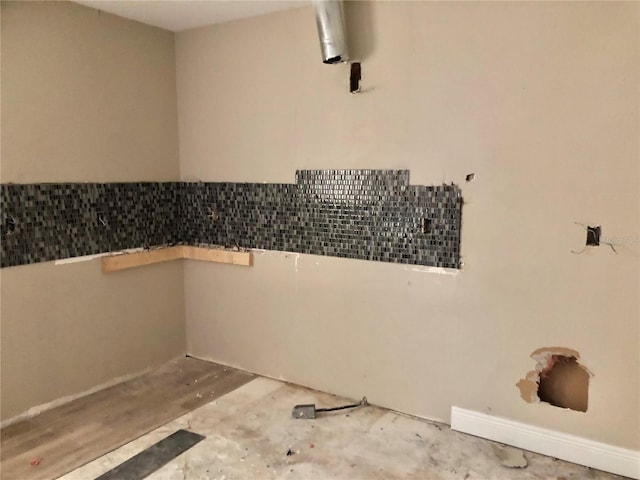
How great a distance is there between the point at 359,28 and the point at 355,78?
10.6 inches

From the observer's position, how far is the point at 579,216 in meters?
2.24

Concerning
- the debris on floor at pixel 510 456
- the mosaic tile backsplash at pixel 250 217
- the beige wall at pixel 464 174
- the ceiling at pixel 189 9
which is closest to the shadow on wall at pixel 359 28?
the beige wall at pixel 464 174

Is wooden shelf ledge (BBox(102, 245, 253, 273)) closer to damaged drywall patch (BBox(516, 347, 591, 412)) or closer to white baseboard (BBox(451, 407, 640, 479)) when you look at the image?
white baseboard (BBox(451, 407, 640, 479))

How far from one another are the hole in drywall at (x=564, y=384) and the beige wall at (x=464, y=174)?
40 millimetres

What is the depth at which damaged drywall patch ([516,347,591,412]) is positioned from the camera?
2.32 meters

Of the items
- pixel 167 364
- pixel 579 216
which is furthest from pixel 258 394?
pixel 579 216

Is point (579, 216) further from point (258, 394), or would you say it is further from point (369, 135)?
point (258, 394)

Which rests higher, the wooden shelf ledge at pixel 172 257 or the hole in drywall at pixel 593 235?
the hole in drywall at pixel 593 235

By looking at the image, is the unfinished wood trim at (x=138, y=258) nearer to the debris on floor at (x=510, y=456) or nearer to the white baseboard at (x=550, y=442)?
the white baseboard at (x=550, y=442)

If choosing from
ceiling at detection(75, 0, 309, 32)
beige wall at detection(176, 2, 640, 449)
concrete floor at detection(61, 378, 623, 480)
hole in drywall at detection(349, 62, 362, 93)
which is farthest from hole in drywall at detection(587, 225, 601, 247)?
ceiling at detection(75, 0, 309, 32)

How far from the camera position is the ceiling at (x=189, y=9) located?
285 cm

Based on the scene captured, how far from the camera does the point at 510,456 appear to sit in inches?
93.4

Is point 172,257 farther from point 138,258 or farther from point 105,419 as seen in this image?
point 105,419

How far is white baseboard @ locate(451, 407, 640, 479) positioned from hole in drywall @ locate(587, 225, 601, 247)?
96 cm
